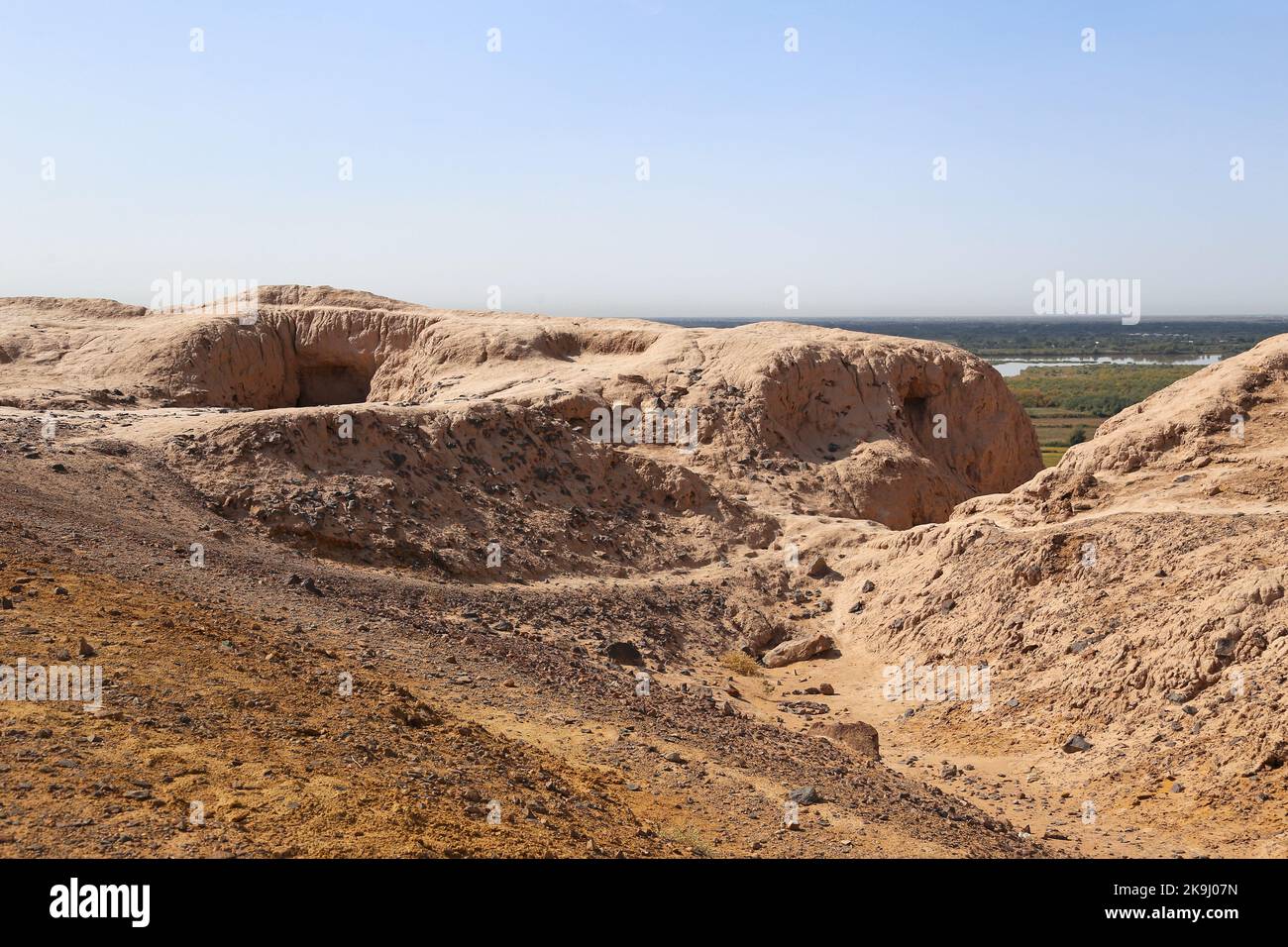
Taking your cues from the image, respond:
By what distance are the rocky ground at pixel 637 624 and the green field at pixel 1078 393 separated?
32.8m

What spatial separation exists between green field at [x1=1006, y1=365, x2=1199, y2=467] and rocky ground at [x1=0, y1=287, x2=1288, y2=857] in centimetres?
3281

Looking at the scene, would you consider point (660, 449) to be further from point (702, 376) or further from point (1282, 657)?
point (1282, 657)

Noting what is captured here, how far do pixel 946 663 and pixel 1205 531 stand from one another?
11.1 feet

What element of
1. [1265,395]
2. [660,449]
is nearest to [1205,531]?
[1265,395]

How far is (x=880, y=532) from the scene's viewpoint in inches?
674

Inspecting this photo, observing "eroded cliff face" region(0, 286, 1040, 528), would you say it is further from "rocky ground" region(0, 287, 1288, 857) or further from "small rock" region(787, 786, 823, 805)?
"small rock" region(787, 786, 823, 805)

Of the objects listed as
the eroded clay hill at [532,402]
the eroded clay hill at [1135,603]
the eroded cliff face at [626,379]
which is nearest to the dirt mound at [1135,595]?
the eroded clay hill at [1135,603]

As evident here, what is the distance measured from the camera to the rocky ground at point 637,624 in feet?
20.5

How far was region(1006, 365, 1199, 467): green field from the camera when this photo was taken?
187 feet

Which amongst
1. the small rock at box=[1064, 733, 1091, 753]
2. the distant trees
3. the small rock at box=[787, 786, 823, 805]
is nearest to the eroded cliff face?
the small rock at box=[1064, 733, 1091, 753]

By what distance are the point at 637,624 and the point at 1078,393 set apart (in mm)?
68694

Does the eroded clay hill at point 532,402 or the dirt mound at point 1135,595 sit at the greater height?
the eroded clay hill at point 532,402

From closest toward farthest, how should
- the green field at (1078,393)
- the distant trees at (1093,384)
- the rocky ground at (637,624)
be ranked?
the rocky ground at (637,624) → the green field at (1078,393) → the distant trees at (1093,384)

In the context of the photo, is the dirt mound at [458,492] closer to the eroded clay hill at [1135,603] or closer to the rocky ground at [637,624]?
the rocky ground at [637,624]
